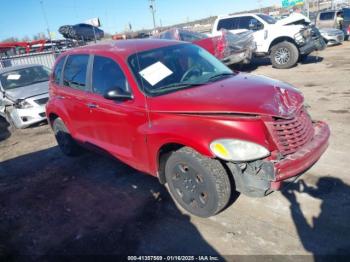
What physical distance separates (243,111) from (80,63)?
9.23 feet

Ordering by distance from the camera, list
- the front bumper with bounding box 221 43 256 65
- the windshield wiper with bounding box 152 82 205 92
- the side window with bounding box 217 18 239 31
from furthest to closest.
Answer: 1. the side window with bounding box 217 18 239 31
2. the front bumper with bounding box 221 43 256 65
3. the windshield wiper with bounding box 152 82 205 92

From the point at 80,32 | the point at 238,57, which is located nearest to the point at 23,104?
the point at 238,57

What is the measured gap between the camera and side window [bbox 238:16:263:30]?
12.1 metres

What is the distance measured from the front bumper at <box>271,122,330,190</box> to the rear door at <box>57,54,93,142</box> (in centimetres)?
277

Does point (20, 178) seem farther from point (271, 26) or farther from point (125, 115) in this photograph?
point (271, 26)

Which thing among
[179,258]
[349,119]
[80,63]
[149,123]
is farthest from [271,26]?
[179,258]

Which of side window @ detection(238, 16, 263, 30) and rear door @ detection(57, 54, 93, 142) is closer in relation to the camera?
rear door @ detection(57, 54, 93, 142)

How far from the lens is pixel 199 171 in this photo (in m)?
3.10

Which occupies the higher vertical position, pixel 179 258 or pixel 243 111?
pixel 243 111

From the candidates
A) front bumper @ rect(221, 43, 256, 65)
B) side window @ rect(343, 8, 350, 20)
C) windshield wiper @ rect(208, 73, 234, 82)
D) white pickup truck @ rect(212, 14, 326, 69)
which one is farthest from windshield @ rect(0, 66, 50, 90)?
side window @ rect(343, 8, 350, 20)

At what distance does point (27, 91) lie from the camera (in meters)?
8.37

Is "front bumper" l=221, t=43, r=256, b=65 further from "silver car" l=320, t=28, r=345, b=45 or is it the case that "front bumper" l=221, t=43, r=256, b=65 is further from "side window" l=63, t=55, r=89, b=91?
"silver car" l=320, t=28, r=345, b=45

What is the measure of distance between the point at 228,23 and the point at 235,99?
10.9m

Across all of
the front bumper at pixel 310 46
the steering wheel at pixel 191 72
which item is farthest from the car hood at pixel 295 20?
the steering wheel at pixel 191 72
